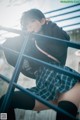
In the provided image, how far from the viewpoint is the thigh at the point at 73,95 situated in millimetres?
1550

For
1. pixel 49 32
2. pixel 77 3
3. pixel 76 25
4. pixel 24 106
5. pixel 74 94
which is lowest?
pixel 76 25

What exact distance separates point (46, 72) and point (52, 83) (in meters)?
0.11

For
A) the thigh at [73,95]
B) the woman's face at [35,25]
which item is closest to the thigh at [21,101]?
the thigh at [73,95]

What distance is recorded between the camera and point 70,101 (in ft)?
5.01

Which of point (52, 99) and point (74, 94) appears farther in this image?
point (52, 99)

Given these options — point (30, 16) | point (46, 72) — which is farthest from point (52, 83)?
point (30, 16)

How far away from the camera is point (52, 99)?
67.4 inches

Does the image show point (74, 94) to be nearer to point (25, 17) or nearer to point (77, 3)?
point (25, 17)

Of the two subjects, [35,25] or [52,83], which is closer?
[52,83]

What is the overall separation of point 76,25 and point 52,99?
3589mm

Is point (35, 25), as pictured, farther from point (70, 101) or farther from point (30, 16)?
point (70, 101)

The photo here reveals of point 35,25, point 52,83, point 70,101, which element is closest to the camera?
point 70,101

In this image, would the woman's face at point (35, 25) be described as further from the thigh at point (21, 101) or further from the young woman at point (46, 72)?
the thigh at point (21, 101)

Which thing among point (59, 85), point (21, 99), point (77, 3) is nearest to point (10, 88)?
point (21, 99)
